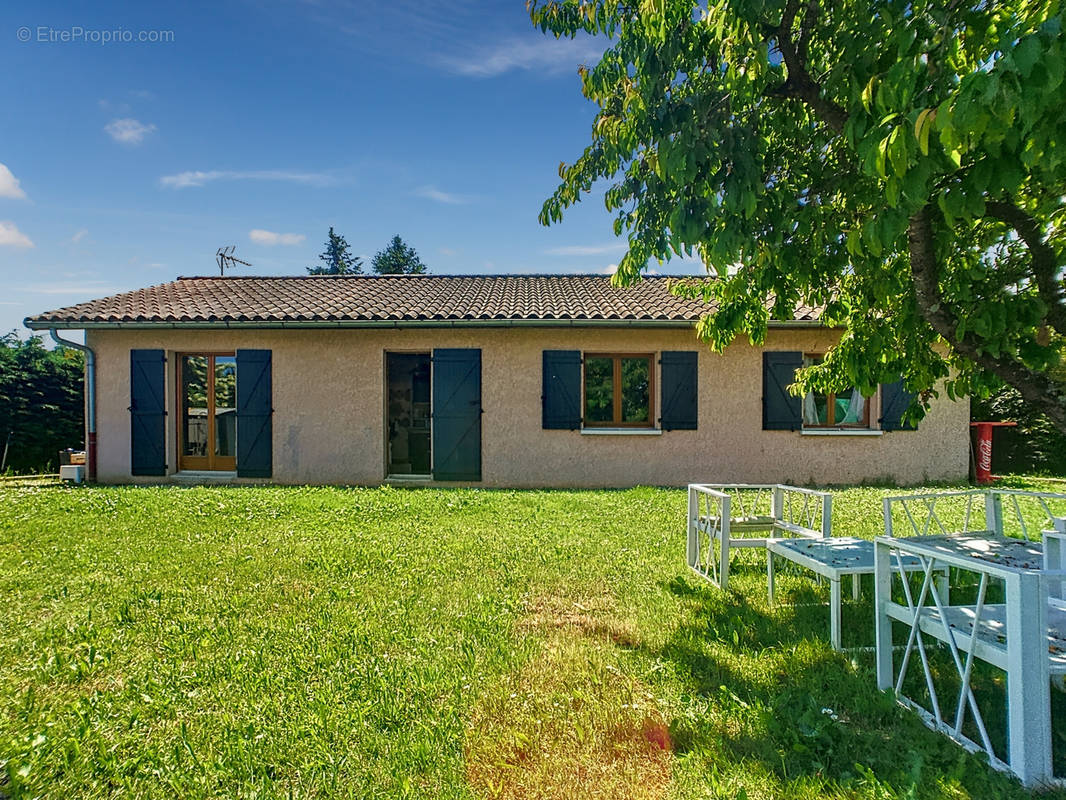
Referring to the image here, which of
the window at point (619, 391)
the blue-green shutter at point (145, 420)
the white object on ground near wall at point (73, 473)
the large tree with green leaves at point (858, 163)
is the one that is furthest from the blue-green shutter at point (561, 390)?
the white object on ground near wall at point (73, 473)

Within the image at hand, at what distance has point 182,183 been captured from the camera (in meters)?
12.5

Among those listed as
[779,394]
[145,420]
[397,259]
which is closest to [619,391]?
[779,394]

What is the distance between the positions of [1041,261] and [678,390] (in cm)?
609

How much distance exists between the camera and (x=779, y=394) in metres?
9.27

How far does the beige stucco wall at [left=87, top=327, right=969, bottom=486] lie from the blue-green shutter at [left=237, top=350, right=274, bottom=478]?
14 cm

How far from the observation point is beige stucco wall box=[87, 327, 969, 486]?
922 cm

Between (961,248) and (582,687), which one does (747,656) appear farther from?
(961,248)

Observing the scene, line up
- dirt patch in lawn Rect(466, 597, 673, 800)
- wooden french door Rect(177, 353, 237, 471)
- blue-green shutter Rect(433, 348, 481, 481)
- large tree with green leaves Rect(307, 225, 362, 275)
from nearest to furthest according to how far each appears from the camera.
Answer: dirt patch in lawn Rect(466, 597, 673, 800) < blue-green shutter Rect(433, 348, 481, 481) < wooden french door Rect(177, 353, 237, 471) < large tree with green leaves Rect(307, 225, 362, 275)

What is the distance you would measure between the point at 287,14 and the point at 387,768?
29.4 ft

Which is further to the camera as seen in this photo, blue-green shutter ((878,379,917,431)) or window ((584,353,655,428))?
window ((584,353,655,428))

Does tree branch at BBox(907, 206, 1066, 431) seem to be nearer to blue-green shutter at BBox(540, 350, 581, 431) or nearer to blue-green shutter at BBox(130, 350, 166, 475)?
blue-green shutter at BBox(540, 350, 581, 431)

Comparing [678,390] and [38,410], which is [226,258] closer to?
[38,410]

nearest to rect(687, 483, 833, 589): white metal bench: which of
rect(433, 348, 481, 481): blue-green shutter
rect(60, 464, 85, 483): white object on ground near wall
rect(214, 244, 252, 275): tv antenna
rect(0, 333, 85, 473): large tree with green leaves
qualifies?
rect(433, 348, 481, 481): blue-green shutter

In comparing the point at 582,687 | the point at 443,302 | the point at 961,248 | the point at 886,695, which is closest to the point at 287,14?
the point at 443,302
